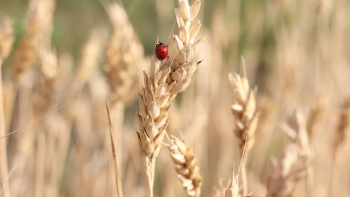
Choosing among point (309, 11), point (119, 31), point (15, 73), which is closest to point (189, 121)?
point (119, 31)

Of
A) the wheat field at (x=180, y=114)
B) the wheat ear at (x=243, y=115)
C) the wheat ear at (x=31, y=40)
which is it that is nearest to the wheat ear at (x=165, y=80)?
the wheat field at (x=180, y=114)

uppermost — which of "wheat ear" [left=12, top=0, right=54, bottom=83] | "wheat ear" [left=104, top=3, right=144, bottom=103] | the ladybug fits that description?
"wheat ear" [left=12, top=0, right=54, bottom=83]

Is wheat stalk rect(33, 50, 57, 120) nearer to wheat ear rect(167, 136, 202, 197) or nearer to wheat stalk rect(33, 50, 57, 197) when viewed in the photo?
wheat stalk rect(33, 50, 57, 197)

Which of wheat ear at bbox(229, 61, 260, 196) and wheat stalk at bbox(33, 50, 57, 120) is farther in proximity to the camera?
wheat stalk at bbox(33, 50, 57, 120)

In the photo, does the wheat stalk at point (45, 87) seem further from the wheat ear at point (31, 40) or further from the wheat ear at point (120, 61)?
the wheat ear at point (120, 61)

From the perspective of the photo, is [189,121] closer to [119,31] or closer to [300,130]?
[119,31]

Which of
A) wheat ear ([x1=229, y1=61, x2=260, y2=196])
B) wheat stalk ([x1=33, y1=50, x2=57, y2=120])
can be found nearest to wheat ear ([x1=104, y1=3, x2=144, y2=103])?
wheat stalk ([x1=33, y1=50, x2=57, y2=120])

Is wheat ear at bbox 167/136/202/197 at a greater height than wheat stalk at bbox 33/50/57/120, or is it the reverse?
wheat stalk at bbox 33/50/57/120

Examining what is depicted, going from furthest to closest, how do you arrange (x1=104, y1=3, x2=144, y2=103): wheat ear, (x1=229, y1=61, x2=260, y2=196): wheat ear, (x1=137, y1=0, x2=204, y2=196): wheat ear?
(x1=104, y1=3, x2=144, y2=103): wheat ear < (x1=229, y1=61, x2=260, y2=196): wheat ear < (x1=137, y1=0, x2=204, y2=196): wheat ear
